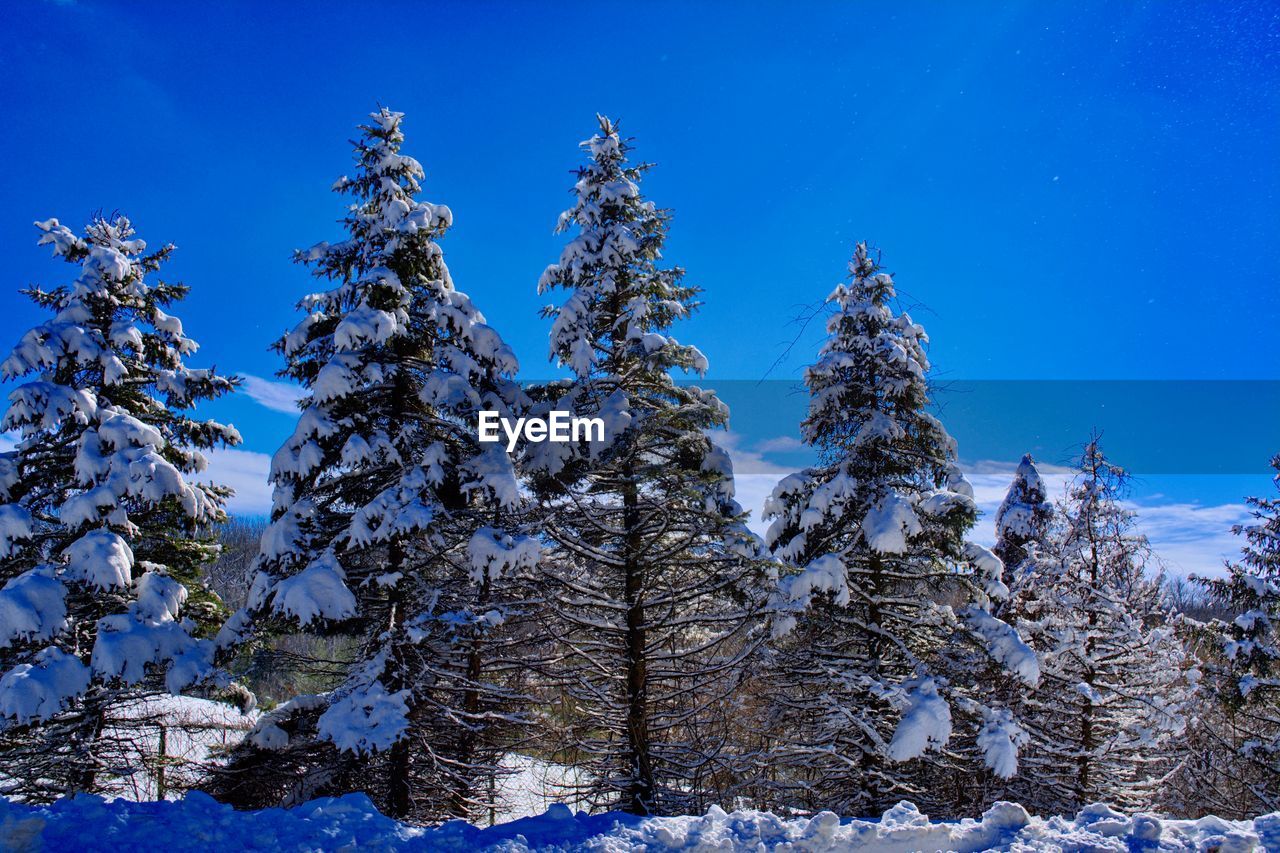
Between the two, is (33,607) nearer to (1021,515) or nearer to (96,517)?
(96,517)

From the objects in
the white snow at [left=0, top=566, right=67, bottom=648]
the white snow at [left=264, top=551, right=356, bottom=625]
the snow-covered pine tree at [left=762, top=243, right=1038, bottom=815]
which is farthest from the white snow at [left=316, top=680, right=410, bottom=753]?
the snow-covered pine tree at [left=762, top=243, right=1038, bottom=815]

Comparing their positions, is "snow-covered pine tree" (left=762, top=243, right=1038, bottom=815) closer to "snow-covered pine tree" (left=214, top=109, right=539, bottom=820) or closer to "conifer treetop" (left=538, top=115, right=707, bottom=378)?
"conifer treetop" (left=538, top=115, right=707, bottom=378)

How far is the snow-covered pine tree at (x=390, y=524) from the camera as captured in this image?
9570mm

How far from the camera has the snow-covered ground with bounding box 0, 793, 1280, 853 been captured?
5.04 meters

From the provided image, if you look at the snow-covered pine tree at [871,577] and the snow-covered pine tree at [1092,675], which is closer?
the snow-covered pine tree at [871,577]

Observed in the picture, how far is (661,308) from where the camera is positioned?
12.1m

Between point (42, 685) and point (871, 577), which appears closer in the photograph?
point (42, 685)

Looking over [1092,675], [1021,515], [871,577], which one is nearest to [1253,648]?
[1092,675]

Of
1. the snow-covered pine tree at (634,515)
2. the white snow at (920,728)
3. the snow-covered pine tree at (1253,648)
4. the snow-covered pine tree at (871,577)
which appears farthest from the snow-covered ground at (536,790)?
the snow-covered pine tree at (1253,648)

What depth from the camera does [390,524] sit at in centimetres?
951

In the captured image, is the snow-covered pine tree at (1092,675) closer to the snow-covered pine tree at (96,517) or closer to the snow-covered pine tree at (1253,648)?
Answer: the snow-covered pine tree at (1253,648)

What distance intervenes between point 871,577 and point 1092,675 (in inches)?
211

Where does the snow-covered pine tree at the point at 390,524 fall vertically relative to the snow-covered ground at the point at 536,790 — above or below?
above

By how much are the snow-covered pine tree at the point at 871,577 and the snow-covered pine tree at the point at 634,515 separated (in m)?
1.22
